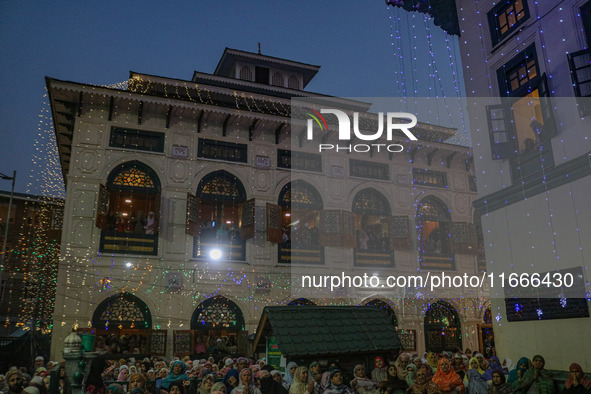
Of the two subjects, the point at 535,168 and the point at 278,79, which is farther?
the point at 278,79

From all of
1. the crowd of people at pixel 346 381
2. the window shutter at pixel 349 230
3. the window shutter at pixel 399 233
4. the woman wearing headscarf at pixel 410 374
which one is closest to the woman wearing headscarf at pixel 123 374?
the crowd of people at pixel 346 381

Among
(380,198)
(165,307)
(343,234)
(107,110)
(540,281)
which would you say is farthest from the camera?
(380,198)

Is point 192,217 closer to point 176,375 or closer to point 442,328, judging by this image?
point 176,375

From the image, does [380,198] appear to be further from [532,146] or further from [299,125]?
[532,146]

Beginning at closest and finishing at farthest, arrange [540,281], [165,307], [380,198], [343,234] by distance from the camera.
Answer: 1. [540,281]
2. [165,307]
3. [343,234]
4. [380,198]

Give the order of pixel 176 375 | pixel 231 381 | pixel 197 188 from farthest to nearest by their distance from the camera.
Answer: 1. pixel 197 188
2. pixel 231 381
3. pixel 176 375

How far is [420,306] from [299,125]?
8807mm

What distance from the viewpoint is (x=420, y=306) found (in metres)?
19.7

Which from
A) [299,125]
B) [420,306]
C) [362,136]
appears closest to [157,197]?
[299,125]

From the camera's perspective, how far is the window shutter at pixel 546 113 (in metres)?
10.1

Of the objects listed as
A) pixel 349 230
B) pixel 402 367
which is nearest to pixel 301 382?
pixel 402 367

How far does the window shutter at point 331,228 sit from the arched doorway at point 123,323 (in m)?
6.95

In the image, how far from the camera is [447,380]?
23.1 feet

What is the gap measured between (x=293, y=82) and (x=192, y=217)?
30.7ft
